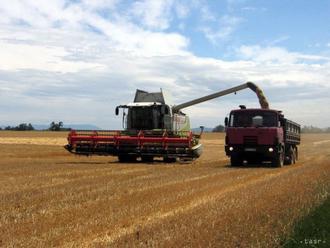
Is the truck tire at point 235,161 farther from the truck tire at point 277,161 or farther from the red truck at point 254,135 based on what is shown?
the truck tire at point 277,161

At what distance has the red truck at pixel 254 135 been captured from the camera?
76.6 ft

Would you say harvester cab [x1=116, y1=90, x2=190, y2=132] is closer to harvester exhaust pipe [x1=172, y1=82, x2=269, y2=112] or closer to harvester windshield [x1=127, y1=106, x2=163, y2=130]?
harvester windshield [x1=127, y1=106, x2=163, y2=130]

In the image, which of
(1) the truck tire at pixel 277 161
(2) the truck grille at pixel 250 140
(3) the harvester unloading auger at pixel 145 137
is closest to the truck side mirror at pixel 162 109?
(3) the harvester unloading auger at pixel 145 137

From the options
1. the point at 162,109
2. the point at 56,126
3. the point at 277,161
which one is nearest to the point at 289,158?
the point at 277,161

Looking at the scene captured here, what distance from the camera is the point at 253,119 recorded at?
77.4 ft

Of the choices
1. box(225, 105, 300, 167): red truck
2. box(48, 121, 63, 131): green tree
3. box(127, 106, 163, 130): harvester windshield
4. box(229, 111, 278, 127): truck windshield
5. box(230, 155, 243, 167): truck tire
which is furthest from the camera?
box(48, 121, 63, 131): green tree

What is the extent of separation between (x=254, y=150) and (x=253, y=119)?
1.31 m

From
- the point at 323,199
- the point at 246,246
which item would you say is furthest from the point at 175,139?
the point at 246,246

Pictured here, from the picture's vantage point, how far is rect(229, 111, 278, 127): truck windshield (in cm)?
2358

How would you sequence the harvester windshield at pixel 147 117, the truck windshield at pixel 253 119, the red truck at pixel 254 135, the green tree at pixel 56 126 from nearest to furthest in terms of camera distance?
the red truck at pixel 254 135
the truck windshield at pixel 253 119
the harvester windshield at pixel 147 117
the green tree at pixel 56 126

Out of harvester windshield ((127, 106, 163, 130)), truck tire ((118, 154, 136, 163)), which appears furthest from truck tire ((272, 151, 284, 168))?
truck tire ((118, 154, 136, 163))

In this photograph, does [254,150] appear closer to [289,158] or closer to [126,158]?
[289,158]

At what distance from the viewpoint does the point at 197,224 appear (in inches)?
335

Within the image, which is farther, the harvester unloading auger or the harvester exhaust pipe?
the harvester exhaust pipe
